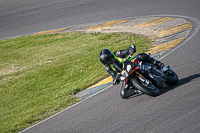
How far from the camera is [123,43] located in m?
12.9

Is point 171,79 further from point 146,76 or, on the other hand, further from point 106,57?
point 106,57

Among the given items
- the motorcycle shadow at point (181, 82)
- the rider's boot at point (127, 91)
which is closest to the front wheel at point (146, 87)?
the motorcycle shadow at point (181, 82)

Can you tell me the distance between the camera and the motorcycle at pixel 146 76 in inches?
278

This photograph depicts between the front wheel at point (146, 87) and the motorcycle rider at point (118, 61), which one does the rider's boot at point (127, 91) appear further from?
the front wheel at point (146, 87)

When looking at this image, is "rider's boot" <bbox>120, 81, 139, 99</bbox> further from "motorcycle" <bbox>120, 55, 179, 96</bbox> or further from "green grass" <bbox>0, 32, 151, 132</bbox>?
"green grass" <bbox>0, 32, 151, 132</bbox>

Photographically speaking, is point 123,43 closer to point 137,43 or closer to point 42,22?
point 137,43

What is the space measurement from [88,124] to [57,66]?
5.94m

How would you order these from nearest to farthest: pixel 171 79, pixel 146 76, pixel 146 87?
1. pixel 146 87
2. pixel 146 76
3. pixel 171 79

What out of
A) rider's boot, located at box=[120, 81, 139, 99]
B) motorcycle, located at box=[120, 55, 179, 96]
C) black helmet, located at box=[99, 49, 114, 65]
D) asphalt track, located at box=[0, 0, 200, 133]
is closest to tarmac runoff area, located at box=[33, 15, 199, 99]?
asphalt track, located at box=[0, 0, 200, 133]

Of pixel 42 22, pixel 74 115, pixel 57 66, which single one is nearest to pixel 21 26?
pixel 42 22

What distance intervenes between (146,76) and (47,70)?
20.6ft

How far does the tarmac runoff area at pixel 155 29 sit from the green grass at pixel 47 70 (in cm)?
47

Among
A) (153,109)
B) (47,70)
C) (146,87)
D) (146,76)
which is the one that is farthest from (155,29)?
(153,109)

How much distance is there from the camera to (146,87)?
7.11 metres
